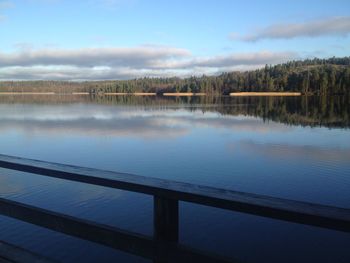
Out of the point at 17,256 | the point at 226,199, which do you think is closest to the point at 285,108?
the point at 17,256

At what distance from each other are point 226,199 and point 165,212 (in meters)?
0.55

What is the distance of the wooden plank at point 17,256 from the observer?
322cm

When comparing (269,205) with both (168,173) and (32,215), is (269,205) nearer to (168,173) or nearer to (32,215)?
(32,215)

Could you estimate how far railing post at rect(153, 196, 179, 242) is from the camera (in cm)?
271

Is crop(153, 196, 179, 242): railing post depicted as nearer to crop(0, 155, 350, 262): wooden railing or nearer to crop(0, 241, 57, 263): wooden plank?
crop(0, 155, 350, 262): wooden railing

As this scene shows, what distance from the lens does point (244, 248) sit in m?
7.15

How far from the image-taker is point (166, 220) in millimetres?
2719

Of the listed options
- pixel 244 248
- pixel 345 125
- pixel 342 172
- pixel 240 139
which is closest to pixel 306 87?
pixel 345 125

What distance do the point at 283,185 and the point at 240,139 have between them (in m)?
10.7

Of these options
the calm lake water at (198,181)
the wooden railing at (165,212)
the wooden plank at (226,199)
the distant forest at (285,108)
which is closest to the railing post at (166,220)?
the wooden railing at (165,212)

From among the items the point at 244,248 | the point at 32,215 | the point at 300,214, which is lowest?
the point at 244,248

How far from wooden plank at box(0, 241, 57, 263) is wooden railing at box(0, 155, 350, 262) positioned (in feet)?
0.97

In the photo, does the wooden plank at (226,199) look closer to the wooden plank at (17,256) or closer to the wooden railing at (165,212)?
the wooden railing at (165,212)

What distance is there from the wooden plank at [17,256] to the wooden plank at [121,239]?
11.6 inches
